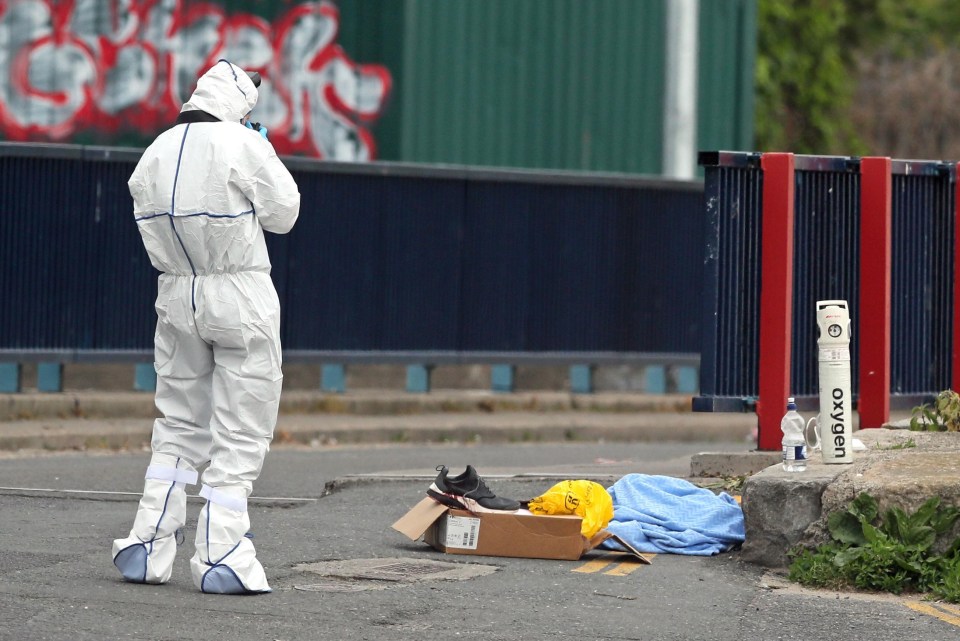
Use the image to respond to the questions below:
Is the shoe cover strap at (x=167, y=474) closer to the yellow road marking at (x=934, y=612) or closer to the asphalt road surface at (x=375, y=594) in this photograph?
the asphalt road surface at (x=375, y=594)

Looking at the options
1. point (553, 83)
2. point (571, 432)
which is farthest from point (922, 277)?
point (553, 83)

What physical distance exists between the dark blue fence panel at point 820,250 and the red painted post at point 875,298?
65mm

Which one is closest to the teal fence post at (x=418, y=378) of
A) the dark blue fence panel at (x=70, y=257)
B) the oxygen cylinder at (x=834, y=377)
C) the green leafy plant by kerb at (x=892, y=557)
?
the dark blue fence panel at (x=70, y=257)

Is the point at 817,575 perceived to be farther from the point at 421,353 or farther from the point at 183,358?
the point at 421,353

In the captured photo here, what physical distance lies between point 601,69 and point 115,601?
1187cm

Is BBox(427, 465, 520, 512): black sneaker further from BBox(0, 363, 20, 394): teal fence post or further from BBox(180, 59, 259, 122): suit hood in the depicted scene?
BBox(0, 363, 20, 394): teal fence post

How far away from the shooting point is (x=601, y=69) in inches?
682

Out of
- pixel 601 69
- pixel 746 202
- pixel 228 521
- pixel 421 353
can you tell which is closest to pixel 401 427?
pixel 421 353

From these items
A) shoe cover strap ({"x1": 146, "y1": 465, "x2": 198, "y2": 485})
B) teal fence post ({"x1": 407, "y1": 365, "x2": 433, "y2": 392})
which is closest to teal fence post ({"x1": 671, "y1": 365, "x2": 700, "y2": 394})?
teal fence post ({"x1": 407, "y1": 365, "x2": 433, "y2": 392})

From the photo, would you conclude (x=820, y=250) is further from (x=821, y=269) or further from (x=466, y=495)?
(x=466, y=495)

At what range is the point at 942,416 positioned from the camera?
954cm

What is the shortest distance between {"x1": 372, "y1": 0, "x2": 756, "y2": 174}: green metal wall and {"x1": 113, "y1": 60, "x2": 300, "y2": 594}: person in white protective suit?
32.3 feet

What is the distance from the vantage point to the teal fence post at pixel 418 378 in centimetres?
1462

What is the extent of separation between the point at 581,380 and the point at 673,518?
7.15m
